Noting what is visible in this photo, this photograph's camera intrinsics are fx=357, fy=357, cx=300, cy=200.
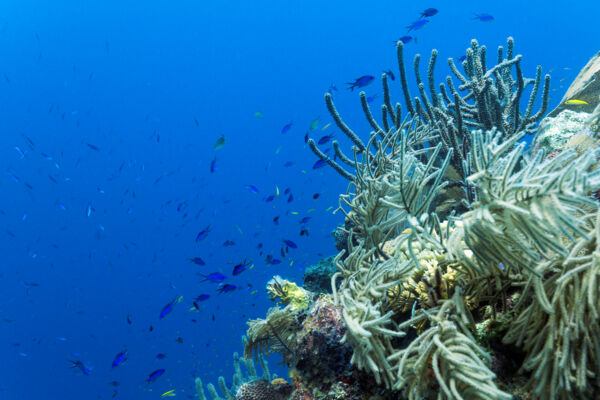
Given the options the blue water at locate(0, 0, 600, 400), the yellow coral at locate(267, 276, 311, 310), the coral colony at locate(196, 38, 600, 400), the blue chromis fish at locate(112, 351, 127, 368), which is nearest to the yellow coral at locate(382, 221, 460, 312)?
the coral colony at locate(196, 38, 600, 400)

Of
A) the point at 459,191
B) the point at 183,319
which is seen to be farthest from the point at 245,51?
the point at 459,191

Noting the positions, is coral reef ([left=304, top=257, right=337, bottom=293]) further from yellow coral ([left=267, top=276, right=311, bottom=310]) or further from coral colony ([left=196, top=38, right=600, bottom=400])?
coral colony ([left=196, top=38, right=600, bottom=400])

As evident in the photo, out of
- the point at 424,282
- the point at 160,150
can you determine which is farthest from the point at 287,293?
the point at 160,150

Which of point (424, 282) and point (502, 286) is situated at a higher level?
point (424, 282)

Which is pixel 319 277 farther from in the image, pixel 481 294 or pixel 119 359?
pixel 481 294

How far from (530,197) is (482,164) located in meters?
0.24

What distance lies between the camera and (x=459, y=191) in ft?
16.9

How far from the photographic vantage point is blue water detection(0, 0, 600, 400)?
5238cm

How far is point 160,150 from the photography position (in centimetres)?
7412

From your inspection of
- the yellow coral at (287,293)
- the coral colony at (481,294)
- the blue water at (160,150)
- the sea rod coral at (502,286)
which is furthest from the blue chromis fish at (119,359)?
the blue water at (160,150)

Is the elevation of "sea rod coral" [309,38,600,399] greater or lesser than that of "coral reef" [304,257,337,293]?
lesser

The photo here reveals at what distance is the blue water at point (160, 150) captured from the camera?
172 ft

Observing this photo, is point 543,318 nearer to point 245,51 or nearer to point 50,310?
point 50,310

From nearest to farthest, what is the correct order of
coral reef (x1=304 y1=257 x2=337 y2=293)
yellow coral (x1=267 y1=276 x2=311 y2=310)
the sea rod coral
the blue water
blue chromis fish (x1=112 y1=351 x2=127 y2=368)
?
the sea rod coral → yellow coral (x1=267 y1=276 x2=311 y2=310) → blue chromis fish (x1=112 y1=351 x2=127 y2=368) → coral reef (x1=304 y1=257 x2=337 y2=293) → the blue water
